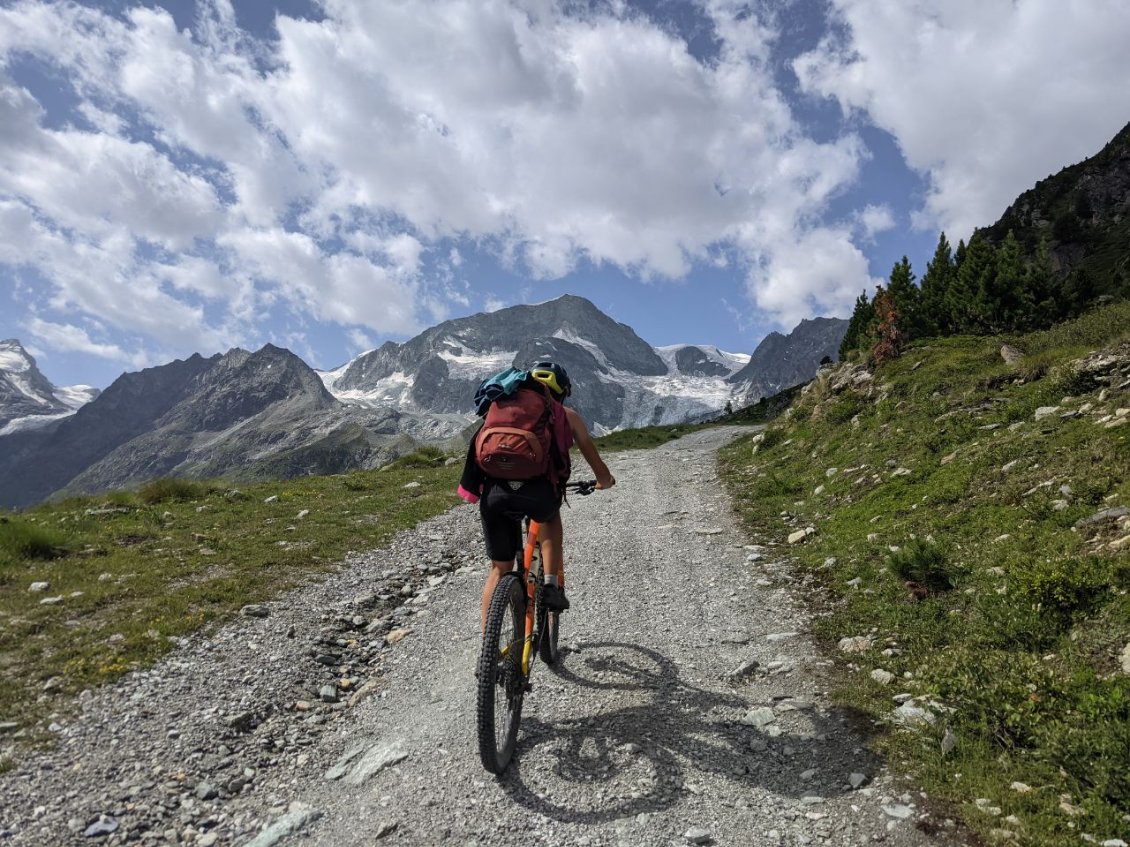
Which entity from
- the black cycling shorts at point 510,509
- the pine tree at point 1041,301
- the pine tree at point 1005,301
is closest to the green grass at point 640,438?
the pine tree at point 1005,301

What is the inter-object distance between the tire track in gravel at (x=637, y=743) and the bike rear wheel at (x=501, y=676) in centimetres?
31

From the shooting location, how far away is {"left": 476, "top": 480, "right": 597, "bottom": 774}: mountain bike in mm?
5234

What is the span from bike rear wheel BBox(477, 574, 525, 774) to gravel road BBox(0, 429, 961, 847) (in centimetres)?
30

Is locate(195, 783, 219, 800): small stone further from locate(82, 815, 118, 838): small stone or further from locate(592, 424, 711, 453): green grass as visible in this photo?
locate(592, 424, 711, 453): green grass

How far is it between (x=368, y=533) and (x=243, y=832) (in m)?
Result: 10.7

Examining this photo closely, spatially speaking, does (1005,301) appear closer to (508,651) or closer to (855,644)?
(855,644)

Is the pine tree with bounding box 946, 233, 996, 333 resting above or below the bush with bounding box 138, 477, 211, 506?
above

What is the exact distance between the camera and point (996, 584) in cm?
753

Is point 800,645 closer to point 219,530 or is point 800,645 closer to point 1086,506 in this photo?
point 1086,506

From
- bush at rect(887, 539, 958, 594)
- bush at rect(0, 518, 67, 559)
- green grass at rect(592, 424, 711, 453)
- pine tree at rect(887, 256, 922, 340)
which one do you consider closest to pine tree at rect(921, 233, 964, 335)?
pine tree at rect(887, 256, 922, 340)

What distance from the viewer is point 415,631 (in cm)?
943

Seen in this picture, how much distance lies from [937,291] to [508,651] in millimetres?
75937

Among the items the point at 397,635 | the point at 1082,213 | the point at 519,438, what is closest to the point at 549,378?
the point at 519,438

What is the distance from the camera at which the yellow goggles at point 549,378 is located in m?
6.70
